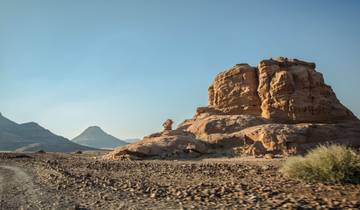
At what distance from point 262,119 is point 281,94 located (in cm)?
498

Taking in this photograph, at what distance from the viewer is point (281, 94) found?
4856cm

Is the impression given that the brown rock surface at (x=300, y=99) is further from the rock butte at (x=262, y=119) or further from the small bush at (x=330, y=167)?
the small bush at (x=330, y=167)

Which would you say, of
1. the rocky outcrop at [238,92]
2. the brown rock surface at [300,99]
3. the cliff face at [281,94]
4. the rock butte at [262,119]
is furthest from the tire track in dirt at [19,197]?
the rocky outcrop at [238,92]

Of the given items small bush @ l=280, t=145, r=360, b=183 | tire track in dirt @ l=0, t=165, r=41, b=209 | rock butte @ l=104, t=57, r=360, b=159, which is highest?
rock butte @ l=104, t=57, r=360, b=159

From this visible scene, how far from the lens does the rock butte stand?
3828 cm

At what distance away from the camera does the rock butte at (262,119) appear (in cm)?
3828

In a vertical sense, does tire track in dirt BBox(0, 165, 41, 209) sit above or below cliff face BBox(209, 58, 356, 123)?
below

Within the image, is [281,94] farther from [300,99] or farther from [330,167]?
[330,167]

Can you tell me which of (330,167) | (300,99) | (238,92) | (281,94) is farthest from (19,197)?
(238,92)

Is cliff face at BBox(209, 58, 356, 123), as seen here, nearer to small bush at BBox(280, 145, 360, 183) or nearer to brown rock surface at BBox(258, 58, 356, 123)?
brown rock surface at BBox(258, 58, 356, 123)

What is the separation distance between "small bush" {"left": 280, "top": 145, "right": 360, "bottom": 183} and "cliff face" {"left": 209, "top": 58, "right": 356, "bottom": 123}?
34.2 m

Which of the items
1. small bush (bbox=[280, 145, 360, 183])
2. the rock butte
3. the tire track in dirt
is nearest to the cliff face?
the rock butte

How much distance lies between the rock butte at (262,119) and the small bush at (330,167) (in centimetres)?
2199

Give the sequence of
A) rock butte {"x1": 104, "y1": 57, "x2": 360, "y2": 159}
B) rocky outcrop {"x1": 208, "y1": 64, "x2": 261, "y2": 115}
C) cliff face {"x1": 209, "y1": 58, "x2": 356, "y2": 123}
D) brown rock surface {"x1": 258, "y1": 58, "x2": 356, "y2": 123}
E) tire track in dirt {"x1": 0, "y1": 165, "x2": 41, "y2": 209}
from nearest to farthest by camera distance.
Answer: tire track in dirt {"x1": 0, "y1": 165, "x2": 41, "y2": 209}
rock butte {"x1": 104, "y1": 57, "x2": 360, "y2": 159}
brown rock surface {"x1": 258, "y1": 58, "x2": 356, "y2": 123}
cliff face {"x1": 209, "y1": 58, "x2": 356, "y2": 123}
rocky outcrop {"x1": 208, "y1": 64, "x2": 261, "y2": 115}
